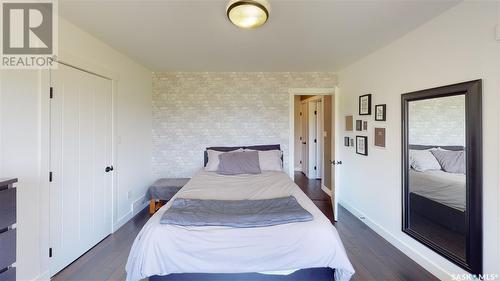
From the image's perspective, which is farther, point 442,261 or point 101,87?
point 101,87

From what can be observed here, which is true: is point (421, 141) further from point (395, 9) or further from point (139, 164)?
point (139, 164)

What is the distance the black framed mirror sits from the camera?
5.65 ft

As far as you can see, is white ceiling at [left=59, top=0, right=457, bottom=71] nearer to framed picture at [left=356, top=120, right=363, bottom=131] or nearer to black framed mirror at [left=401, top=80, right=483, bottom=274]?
black framed mirror at [left=401, top=80, right=483, bottom=274]

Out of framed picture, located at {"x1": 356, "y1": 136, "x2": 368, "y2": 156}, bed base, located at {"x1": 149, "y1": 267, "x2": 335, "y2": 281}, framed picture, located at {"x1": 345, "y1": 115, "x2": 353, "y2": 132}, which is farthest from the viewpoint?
framed picture, located at {"x1": 345, "y1": 115, "x2": 353, "y2": 132}

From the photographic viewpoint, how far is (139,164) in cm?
368

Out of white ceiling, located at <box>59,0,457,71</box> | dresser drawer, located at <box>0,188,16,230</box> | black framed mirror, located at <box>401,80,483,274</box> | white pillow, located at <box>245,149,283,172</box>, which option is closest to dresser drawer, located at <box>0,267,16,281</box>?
dresser drawer, located at <box>0,188,16,230</box>

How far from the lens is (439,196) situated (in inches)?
85.8

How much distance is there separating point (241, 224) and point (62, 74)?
221 cm

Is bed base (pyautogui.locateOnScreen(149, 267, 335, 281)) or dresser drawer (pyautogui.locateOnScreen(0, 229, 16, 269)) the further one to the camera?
bed base (pyautogui.locateOnScreen(149, 267, 335, 281))

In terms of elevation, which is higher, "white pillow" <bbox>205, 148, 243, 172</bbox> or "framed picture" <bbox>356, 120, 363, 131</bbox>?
"framed picture" <bbox>356, 120, 363, 131</bbox>

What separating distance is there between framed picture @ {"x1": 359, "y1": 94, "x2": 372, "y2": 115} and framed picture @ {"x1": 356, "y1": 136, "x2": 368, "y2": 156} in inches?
14.4

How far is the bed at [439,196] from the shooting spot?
1.92 metres

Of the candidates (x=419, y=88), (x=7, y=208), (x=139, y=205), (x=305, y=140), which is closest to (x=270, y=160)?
(x=419, y=88)

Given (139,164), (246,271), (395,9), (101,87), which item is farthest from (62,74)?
(395,9)
